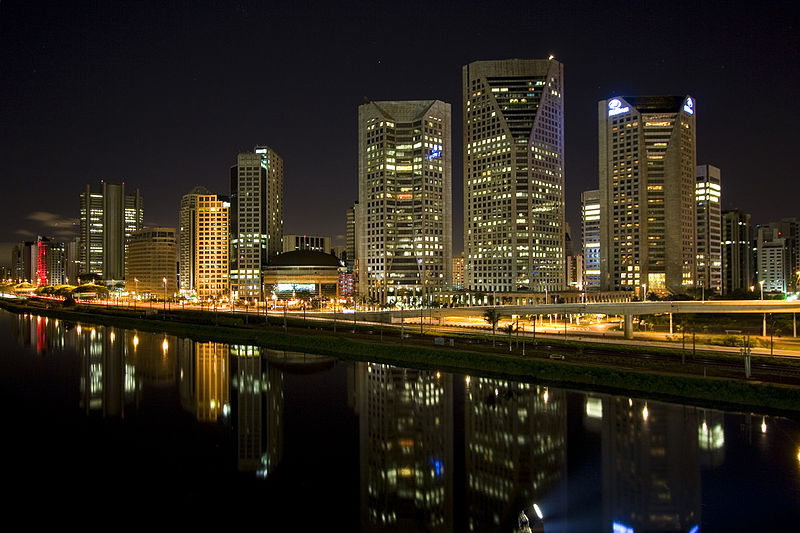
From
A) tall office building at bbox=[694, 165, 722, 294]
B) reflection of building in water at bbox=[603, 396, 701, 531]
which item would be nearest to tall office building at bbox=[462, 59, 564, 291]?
tall office building at bbox=[694, 165, 722, 294]

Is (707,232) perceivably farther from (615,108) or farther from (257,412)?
(257,412)

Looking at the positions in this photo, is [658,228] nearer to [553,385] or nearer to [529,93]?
[529,93]

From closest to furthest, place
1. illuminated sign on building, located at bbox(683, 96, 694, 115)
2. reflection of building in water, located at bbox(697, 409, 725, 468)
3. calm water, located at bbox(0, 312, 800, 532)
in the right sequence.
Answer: calm water, located at bbox(0, 312, 800, 532), reflection of building in water, located at bbox(697, 409, 725, 468), illuminated sign on building, located at bbox(683, 96, 694, 115)

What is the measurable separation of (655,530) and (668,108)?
183681mm

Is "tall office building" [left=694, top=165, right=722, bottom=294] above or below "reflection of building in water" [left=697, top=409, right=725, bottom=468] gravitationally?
above

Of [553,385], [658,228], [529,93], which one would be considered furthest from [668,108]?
[553,385]

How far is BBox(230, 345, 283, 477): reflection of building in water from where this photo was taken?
34.7 metres

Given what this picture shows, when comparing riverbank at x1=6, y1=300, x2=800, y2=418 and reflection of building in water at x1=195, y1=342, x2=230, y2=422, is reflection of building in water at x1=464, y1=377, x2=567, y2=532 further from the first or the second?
reflection of building in water at x1=195, y1=342, x2=230, y2=422

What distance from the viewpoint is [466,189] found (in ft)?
577

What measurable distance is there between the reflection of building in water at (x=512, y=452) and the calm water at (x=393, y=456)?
0.44 ft

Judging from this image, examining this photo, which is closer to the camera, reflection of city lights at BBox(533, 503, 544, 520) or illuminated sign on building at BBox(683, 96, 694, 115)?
reflection of city lights at BBox(533, 503, 544, 520)

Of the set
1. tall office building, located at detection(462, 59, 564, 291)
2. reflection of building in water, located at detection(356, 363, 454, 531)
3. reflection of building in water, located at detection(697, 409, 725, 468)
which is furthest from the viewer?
tall office building, located at detection(462, 59, 564, 291)

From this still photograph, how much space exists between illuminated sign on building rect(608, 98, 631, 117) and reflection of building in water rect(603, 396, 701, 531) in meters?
162


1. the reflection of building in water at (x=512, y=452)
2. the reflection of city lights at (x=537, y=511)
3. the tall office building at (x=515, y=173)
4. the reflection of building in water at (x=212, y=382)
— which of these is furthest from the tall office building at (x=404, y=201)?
the reflection of city lights at (x=537, y=511)
